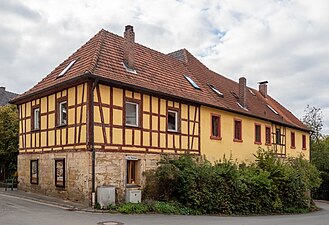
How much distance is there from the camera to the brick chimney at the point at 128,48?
21.3m

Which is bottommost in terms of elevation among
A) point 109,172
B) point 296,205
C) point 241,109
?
point 296,205

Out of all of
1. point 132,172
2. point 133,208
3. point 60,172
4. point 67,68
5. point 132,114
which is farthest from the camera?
point 67,68

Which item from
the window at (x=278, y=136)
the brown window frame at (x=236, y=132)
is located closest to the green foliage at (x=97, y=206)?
the brown window frame at (x=236, y=132)

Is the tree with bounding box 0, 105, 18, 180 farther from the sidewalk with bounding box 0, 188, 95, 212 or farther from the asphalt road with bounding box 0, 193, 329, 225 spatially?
the asphalt road with bounding box 0, 193, 329, 225

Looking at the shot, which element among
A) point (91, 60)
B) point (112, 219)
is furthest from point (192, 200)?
point (91, 60)

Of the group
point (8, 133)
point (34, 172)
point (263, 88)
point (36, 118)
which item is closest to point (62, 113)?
point (36, 118)

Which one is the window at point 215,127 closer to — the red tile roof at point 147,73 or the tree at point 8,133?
the red tile roof at point 147,73

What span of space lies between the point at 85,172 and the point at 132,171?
2840 millimetres

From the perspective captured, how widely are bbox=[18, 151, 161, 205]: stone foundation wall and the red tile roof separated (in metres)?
3.28

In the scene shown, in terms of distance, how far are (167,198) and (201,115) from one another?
249 inches

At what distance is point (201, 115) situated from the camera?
24.5m

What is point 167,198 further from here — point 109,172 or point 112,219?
point 112,219

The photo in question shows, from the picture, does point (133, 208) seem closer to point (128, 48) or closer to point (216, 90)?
point (128, 48)

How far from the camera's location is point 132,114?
19.9 meters
